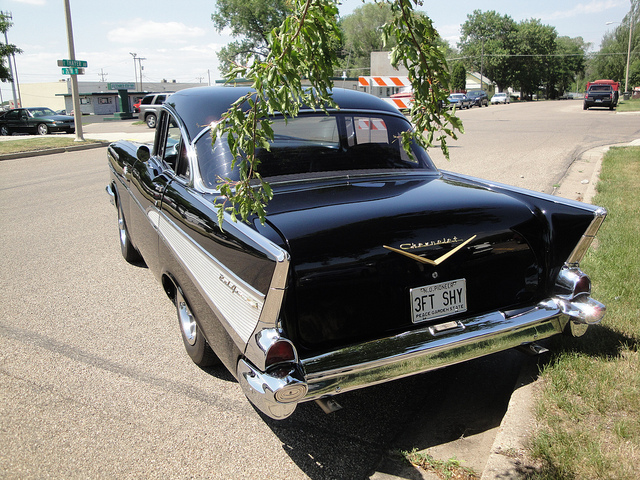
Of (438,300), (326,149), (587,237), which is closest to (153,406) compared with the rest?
(438,300)

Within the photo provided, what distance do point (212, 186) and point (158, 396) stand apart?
1306mm

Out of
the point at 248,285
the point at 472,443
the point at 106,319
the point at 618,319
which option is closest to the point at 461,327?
the point at 472,443

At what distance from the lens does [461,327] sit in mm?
2740

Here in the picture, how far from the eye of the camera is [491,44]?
298 ft

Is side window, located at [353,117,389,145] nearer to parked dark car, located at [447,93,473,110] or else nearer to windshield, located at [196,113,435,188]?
windshield, located at [196,113,435,188]

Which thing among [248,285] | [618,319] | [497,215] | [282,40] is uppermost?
[282,40]

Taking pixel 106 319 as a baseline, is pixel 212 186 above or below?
above

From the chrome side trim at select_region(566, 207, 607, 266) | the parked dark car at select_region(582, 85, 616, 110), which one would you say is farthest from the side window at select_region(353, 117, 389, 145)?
the parked dark car at select_region(582, 85, 616, 110)

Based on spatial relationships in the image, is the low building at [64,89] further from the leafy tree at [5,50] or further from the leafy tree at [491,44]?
the leafy tree at [491,44]

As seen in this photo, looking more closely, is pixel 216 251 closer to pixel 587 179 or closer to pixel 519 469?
pixel 519 469

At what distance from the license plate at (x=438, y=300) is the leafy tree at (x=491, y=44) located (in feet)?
301

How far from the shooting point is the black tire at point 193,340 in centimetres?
331

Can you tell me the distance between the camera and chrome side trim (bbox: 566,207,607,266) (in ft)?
9.93

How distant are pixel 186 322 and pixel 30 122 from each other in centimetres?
2807
